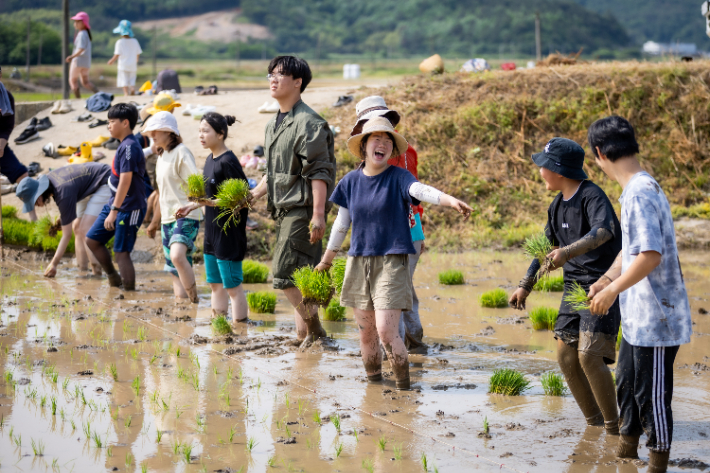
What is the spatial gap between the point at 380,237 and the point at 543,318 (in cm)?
246

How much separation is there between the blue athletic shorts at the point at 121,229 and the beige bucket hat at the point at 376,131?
3.91 m

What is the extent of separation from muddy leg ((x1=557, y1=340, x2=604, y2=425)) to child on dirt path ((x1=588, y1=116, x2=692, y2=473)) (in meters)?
0.53

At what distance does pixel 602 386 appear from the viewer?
157 inches

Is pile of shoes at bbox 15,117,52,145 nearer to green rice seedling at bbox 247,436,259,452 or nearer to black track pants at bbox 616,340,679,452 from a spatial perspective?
green rice seedling at bbox 247,436,259,452

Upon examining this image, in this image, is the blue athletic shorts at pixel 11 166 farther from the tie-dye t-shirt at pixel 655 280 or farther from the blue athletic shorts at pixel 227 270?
the tie-dye t-shirt at pixel 655 280

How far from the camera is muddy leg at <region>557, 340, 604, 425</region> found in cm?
412

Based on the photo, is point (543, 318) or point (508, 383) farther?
point (543, 318)

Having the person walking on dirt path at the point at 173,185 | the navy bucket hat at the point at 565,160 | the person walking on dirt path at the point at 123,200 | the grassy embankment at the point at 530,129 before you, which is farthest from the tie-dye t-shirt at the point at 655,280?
the grassy embankment at the point at 530,129

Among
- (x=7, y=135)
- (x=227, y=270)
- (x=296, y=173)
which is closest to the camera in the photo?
(x=296, y=173)

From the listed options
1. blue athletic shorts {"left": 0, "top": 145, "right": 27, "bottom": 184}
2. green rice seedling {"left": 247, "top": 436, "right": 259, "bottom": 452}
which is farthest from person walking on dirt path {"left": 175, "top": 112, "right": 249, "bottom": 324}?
blue athletic shorts {"left": 0, "top": 145, "right": 27, "bottom": 184}

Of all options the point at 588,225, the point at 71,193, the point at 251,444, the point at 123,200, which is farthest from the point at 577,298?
the point at 71,193

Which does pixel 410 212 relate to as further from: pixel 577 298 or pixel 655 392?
pixel 655 392

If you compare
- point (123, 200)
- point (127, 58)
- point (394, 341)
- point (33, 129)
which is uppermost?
point (127, 58)

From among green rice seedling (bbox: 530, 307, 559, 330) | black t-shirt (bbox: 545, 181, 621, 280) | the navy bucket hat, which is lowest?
green rice seedling (bbox: 530, 307, 559, 330)
